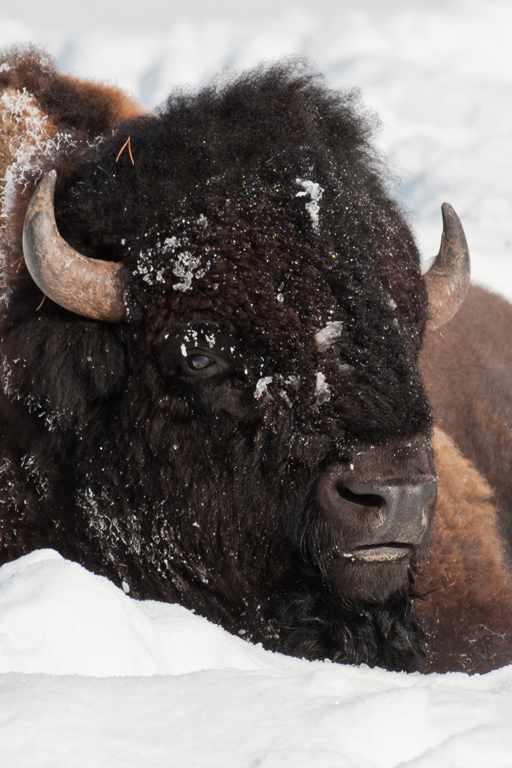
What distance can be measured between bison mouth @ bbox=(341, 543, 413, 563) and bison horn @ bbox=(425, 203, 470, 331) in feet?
3.96

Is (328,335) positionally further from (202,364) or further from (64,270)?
(64,270)

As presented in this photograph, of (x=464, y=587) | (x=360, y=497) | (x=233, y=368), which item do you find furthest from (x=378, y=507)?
(x=464, y=587)

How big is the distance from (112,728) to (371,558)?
4.66 ft

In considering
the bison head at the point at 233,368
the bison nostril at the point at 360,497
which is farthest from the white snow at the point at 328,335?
the bison nostril at the point at 360,497

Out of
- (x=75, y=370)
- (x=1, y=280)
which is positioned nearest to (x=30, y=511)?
(x=75, y=370)

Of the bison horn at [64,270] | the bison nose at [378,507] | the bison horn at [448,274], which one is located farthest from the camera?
the bison horn at [448,274]

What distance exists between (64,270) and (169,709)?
169 cm

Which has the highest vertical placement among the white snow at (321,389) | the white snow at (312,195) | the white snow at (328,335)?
the white snow at (312,195)

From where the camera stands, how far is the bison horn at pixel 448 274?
3170 millimetres

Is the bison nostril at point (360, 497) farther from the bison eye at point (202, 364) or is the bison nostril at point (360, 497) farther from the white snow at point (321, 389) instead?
the bison eye at point (202, 364)

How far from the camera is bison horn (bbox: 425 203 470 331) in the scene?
317 centimetres

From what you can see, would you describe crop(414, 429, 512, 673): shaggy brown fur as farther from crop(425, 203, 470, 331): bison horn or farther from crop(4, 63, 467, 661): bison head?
crop(425, 203, 470, 331): bison horn

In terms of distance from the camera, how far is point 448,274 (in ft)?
10.6

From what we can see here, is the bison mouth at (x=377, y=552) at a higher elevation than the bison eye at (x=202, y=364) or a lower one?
lower
